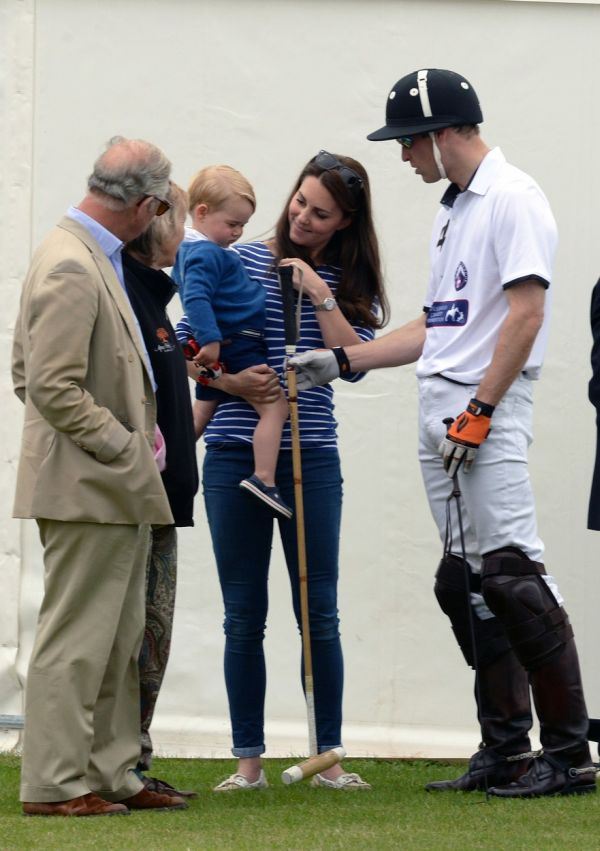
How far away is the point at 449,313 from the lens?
3.82m

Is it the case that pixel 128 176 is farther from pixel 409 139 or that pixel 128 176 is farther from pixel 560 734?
pixel 560 734

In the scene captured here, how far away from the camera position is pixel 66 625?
3467mm

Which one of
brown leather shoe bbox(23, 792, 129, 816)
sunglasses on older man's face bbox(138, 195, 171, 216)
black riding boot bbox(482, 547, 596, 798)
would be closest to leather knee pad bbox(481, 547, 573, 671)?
black riding boot bbox(482, 547, 596, 798)

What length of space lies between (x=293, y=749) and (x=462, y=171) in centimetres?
205

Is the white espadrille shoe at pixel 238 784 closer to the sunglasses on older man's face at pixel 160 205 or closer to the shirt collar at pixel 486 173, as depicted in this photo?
the sunglasses on older man's face at pixel 160 205

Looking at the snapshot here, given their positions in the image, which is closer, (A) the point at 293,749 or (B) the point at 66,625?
(B) the point at 66,625

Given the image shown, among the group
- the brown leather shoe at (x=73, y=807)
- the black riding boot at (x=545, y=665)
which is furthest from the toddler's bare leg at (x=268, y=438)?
the brown leather shoe at (x=73, y=807)

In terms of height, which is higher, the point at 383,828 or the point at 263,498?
the point at 263,498

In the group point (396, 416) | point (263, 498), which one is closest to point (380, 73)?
point (396, 416)

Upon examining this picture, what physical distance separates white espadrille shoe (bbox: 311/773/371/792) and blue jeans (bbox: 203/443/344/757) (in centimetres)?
9

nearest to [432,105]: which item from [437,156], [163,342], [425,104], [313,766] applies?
[425,104]

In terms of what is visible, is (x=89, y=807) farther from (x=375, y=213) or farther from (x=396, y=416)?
(x=375, y=213)

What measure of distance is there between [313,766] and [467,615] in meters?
0.55

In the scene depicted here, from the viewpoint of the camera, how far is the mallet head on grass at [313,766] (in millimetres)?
3768
